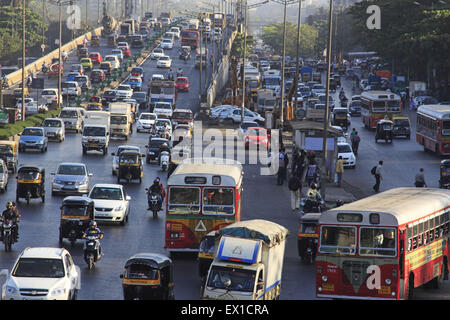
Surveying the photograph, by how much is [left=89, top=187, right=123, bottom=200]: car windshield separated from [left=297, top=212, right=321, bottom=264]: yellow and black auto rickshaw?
8.68 m

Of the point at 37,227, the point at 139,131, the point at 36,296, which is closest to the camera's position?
the point at 36,296

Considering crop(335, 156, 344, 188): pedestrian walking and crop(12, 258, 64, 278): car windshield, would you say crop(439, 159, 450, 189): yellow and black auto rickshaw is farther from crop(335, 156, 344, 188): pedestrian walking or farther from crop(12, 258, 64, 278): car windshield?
crop(12, 258, 64, 278): car windshield

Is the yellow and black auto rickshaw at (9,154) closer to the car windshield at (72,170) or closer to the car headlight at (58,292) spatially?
the car windshield at (72,170)

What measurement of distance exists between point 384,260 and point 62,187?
21.0 m

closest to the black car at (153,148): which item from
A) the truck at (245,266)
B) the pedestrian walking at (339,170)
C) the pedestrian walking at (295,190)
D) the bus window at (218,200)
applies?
the pedestrian walking at (339,170)

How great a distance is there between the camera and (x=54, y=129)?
6231 cm

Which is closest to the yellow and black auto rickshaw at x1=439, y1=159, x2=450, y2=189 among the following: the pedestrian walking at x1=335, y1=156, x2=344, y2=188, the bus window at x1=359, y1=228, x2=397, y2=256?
the pedestrian walking at x1=335, y1=156, x2=344, y2=188

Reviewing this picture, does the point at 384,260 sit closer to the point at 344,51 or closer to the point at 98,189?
the point at 98,189

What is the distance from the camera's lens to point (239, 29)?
189 meters

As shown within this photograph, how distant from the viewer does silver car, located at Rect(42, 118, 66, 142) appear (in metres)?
62.2

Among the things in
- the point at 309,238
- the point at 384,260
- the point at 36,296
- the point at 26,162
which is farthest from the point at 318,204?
the point at 26,162

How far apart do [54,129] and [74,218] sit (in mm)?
30268

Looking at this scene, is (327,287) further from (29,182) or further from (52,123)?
(52,123)

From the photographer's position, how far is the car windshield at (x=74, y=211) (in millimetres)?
32844
